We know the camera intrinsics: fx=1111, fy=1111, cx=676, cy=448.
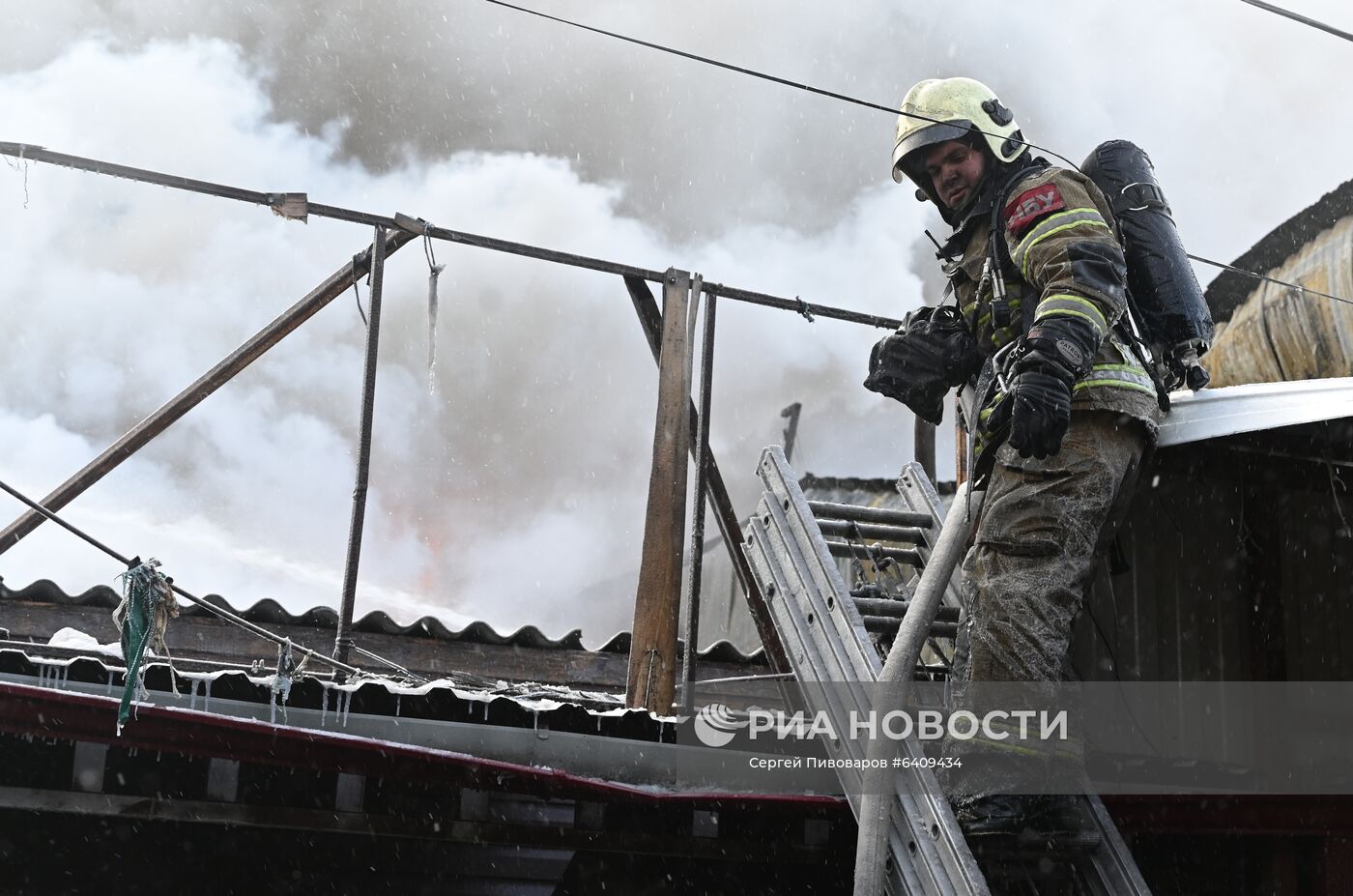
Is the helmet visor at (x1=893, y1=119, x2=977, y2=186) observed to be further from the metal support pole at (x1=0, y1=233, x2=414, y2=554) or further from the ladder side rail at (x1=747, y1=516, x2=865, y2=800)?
the metal support pole at (x1=0, y1=233, x2=414, y2=554)

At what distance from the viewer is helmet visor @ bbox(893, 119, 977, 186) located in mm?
3770

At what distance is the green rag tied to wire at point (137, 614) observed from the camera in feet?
10.7

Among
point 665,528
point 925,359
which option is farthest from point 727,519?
point 925,359

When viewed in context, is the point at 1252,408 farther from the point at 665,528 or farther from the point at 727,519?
the point at 727,519

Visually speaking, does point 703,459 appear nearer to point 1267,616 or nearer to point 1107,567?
point 1107,567

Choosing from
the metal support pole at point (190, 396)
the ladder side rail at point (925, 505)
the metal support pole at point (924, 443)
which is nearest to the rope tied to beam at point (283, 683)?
the metal support pole at point (190, 396)

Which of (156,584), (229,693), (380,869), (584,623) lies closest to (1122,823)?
(380,869)

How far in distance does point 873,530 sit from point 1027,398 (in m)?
1.64

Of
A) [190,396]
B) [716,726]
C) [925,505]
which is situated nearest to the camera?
[716,726]

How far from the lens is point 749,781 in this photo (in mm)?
3980

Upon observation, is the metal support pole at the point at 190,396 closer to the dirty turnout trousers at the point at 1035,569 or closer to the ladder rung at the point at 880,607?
the ladder rung at the point at 880,607

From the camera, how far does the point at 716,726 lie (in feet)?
13.1

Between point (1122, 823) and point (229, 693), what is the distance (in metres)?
3.31

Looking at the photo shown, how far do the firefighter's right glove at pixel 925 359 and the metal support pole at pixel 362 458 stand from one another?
2.25m
